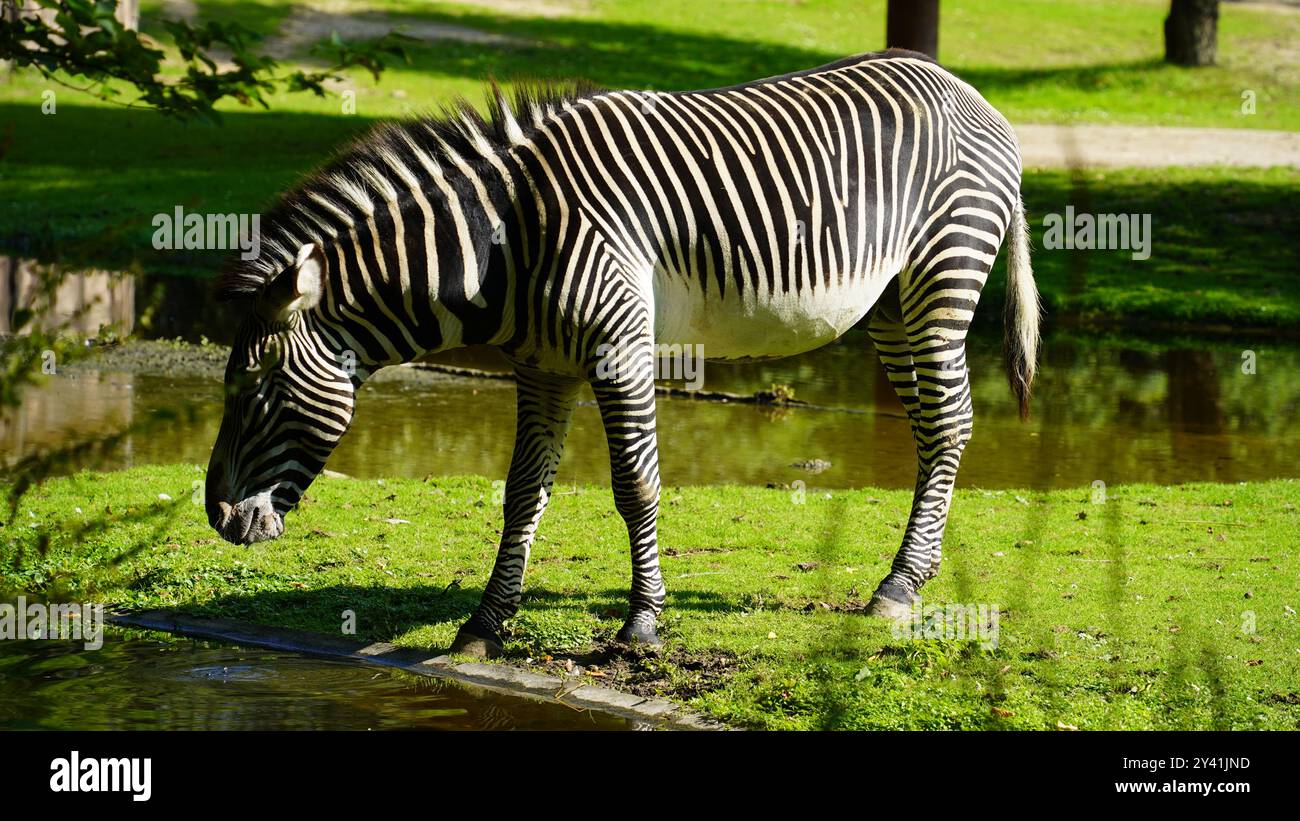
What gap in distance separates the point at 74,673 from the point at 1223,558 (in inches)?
261

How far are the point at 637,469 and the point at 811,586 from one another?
1.90m

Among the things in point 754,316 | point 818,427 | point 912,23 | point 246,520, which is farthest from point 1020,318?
point 912,23

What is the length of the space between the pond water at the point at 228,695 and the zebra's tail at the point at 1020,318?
391 centimetres

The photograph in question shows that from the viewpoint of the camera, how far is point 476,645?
7.35m

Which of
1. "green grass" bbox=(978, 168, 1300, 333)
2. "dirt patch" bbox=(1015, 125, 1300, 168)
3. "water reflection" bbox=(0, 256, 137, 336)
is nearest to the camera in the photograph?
"water reflection" bbox=(0, 256, 137, 336)

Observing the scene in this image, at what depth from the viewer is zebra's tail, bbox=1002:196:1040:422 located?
29.8 feet

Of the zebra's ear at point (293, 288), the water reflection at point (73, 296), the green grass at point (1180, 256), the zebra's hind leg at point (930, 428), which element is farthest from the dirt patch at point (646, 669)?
the green grass at point (1180, 256)

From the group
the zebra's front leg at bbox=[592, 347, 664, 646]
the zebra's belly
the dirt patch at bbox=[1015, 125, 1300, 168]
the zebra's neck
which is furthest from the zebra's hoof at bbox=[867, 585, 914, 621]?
the dirt patch at bbox=[1015, 125, 1300, 168]

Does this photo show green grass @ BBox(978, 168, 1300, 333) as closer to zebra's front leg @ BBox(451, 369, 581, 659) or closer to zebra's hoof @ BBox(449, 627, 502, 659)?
zebra's front leg @ BBox(451, 369, 581, 659)

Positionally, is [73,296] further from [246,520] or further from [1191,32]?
[1191,32]

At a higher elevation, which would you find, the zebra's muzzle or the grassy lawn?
the grassy lawn

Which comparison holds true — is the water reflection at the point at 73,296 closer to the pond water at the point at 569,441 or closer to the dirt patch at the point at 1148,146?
the pond water at the point at 569,441

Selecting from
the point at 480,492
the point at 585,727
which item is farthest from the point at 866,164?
the point at 480,492

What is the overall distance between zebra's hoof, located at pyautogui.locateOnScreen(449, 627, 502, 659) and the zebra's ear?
193cm
